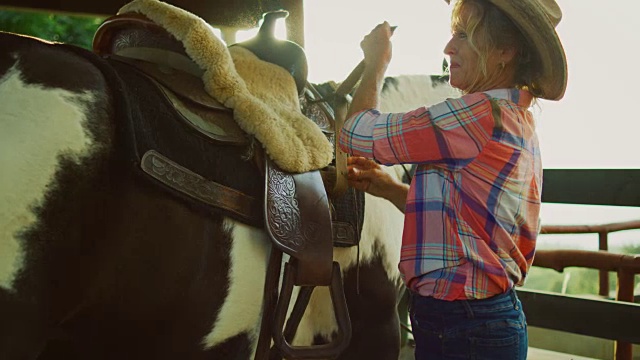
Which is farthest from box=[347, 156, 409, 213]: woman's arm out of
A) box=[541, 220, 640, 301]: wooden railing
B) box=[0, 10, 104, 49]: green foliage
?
box=[0, 10, 104, 49]: green foliage

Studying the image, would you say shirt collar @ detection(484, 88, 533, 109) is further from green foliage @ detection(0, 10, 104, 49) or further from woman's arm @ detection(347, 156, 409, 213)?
green foliage @ detection(0, 10, 104, 49)

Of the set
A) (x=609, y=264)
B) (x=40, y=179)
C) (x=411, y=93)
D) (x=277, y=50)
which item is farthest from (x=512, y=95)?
(x=609, y=264)

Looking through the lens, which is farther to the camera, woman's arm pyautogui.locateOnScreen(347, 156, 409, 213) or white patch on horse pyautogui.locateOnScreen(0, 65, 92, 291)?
woman's arm pyautogui.locateOnScreen(347, 156, 409, 213)

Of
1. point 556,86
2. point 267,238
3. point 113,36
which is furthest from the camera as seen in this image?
point 113,36

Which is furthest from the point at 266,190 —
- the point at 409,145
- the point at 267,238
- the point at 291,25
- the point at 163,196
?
the point at 291,25

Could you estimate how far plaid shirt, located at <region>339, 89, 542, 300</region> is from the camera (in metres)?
1.25

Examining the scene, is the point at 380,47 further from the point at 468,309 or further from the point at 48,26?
the point at 48,26

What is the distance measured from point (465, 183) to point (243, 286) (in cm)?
62

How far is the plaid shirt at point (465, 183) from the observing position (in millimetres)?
1251

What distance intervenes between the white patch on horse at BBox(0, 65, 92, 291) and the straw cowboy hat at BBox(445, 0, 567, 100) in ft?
3.17

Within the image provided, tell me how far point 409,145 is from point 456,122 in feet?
0.39

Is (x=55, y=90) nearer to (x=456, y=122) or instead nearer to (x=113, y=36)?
(x=113, y=36)

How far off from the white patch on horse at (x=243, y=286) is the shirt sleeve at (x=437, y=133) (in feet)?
1.31

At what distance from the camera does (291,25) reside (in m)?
3.31
